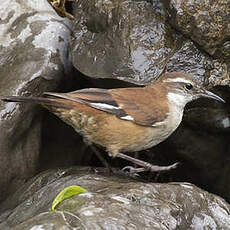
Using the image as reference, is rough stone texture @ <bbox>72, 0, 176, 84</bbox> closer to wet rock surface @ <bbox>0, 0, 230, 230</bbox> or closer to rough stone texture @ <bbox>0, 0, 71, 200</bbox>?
wet rock surface @ <bbox>0, 0, 230, 230</bbox>

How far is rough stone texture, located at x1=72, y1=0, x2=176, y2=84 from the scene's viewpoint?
5.40m

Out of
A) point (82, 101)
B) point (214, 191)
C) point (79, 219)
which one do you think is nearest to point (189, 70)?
point (82, 101)

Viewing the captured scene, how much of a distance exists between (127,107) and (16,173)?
143 centimetres

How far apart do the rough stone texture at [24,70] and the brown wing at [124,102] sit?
599 millimetres

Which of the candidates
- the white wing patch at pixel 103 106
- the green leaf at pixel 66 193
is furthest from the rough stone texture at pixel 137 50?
the green leaf at pixel 66 193

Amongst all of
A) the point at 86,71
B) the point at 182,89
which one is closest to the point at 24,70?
the point at 86,71

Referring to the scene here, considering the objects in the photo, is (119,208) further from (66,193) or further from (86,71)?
(86,71)

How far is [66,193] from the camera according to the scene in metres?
3.92

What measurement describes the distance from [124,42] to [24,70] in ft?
3.54

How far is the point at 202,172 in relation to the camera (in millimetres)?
6262

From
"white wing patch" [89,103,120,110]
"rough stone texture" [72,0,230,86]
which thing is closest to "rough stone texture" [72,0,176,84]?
"rough stone texture" [72,0,230,86]

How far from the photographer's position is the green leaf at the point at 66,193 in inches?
151

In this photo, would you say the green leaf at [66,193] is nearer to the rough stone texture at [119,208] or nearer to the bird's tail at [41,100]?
the rough stone texture at [119,208]

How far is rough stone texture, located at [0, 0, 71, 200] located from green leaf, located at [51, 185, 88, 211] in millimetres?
1529
